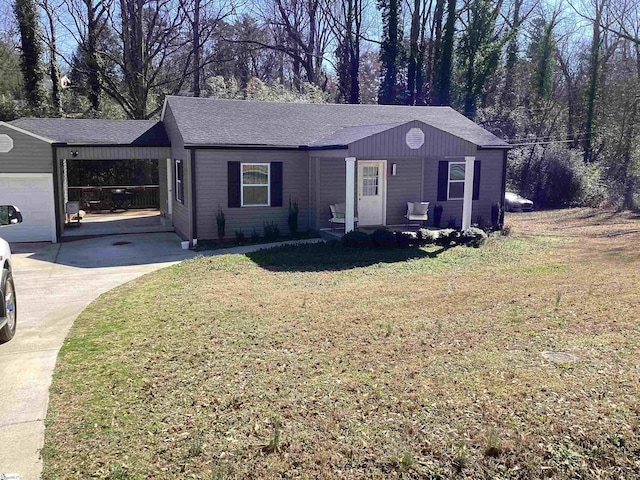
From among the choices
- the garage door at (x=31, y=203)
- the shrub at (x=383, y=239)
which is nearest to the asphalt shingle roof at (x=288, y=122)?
the shrub at (x=383, y=239)

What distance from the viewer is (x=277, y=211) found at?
15.1 metres

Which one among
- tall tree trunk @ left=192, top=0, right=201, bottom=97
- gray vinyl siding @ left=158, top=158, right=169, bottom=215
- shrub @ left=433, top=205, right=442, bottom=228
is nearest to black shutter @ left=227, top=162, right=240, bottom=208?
gray vinyl siding @ left=158, top=158, right=169, bottom=215

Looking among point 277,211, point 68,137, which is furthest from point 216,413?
point 68,137

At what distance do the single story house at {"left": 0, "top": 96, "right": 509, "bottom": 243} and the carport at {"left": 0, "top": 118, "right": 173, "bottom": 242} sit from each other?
0.10ft

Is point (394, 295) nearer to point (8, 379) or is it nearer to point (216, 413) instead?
point (216, 413)

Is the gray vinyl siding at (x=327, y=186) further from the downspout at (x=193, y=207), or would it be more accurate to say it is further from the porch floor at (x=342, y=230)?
the downspout at (x=193, y=207)

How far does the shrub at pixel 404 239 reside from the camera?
13594 millimetres

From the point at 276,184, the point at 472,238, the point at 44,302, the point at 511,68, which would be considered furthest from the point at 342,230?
the point at 511,68

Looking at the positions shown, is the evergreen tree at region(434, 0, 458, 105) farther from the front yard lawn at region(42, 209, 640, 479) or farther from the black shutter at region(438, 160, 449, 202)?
the front yard lawn at region(42, 209, 640, 479)

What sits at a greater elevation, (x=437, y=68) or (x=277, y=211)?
(x=437, y=68)

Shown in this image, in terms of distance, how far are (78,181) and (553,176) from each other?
21.4 m

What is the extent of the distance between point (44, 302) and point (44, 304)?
5.5 inches

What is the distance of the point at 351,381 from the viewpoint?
534 centimetres

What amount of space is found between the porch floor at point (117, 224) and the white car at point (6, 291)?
30.3ft
